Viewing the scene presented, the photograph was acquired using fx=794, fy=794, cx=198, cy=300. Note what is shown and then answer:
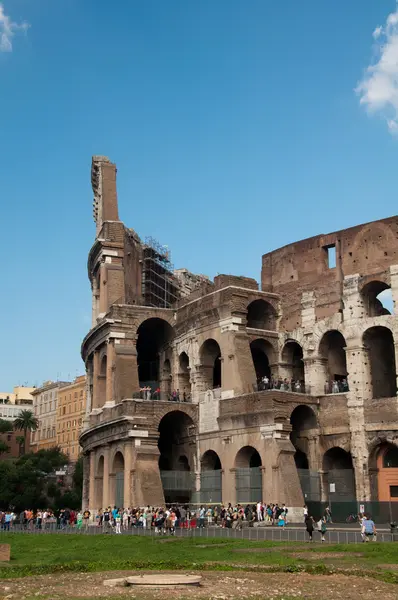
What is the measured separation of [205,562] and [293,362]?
23.6 meters

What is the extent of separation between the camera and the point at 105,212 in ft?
158

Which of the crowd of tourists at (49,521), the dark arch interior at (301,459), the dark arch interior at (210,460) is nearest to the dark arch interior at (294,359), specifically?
the dark arch interior at (301,459)

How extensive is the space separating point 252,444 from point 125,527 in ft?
21.6

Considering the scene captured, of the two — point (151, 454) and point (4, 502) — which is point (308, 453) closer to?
point (151, 454)

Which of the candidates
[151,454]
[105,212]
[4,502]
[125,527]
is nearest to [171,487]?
[151,454]

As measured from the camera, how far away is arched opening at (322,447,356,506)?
115 feet

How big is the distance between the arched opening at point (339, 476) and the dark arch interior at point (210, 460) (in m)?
5.63

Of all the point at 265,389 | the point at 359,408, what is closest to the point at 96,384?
the point at 265,389

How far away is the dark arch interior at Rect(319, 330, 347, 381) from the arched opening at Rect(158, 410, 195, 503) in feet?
24.8

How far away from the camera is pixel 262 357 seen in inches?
1694

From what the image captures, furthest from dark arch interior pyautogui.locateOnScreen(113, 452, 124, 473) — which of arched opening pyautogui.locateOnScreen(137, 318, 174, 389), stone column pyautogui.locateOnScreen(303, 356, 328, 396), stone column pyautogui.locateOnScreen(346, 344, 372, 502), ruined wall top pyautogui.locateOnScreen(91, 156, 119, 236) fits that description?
ruined wall top pyautogui.locateOnScreen(91, 156, 119, 236)

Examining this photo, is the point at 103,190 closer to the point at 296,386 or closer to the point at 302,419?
the point at 296,386

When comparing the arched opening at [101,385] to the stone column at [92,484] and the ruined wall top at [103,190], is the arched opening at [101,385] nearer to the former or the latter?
the stone column at [92,484]

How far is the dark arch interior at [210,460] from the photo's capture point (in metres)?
39.3
